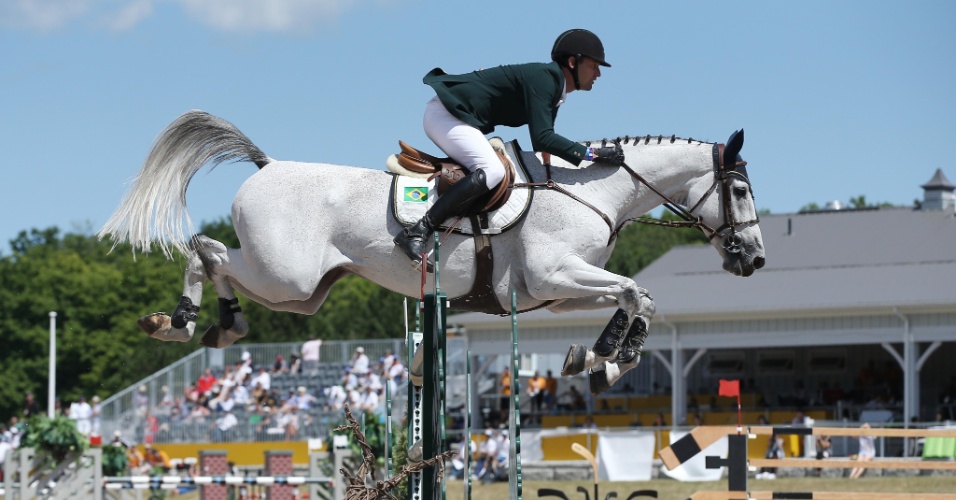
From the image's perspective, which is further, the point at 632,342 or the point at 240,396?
the point at 240,396

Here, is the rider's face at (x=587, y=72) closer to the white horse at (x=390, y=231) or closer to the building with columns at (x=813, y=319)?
the white horse at (x=390, y=231)

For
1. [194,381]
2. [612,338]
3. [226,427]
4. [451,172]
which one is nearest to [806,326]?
[226,427]

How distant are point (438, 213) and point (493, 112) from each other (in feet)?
1.97

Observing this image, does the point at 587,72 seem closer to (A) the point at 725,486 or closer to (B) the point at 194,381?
(A) the point at 725,486

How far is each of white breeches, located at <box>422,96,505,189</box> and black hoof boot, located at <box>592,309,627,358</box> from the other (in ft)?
2.59

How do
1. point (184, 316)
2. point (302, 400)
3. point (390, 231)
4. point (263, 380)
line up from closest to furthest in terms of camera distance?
1. point (390, 231)
2. point (184, 316)
3. point (302, 400)
4. point (263, 380)


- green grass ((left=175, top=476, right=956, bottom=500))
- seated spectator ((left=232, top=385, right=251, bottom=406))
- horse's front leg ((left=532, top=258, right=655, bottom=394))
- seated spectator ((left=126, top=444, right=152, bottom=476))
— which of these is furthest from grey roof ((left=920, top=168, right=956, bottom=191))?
horse's front leg ((left=532, top=258, right=655, bottom=394))

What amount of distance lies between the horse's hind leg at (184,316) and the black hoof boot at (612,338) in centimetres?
176

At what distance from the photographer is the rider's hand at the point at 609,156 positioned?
19.4ft

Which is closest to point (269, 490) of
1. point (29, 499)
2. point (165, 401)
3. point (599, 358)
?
point (29, 499)

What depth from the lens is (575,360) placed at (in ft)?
18.5

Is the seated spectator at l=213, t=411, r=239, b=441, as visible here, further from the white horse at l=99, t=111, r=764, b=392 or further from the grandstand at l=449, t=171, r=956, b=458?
the white horse at l=99, t=111, r=764, b=392

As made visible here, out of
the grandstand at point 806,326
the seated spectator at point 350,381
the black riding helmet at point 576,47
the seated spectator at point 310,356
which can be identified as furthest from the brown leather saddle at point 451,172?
the seated spectator at point 310,356

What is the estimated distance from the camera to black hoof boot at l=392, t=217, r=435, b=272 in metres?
5.56
